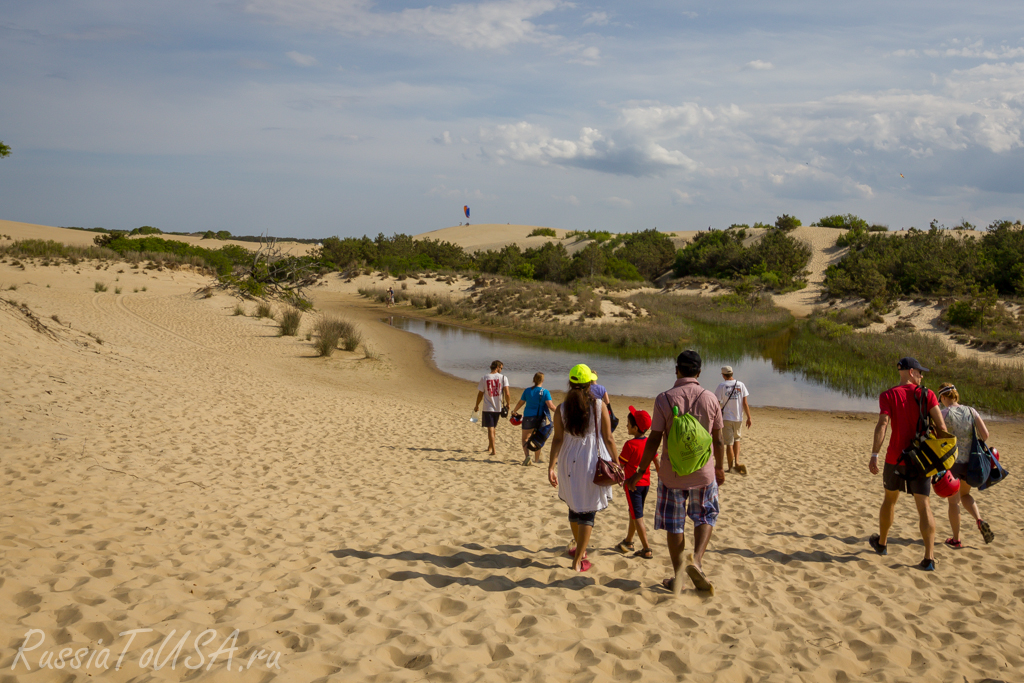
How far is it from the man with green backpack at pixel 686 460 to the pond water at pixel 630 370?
13852mm

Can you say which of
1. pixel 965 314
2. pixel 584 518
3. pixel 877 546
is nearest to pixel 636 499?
pixel 584 518

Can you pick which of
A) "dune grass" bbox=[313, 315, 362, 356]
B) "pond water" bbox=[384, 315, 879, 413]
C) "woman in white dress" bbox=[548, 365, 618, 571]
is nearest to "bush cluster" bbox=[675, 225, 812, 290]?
"pond water" bbox=[384, 315, 879, 413]

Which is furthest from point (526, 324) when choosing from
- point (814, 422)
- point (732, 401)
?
point (732, 401)

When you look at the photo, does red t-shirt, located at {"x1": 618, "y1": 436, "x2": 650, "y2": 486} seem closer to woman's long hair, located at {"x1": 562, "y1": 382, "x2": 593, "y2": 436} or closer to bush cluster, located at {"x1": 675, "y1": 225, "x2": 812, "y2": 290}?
woman's long hair, located at {"x1": 562, "y1": 382, "x2": 593, "y2": 436}

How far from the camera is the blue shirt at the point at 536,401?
8.64 meters

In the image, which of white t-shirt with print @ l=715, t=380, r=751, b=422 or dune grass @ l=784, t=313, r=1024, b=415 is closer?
white t-shirt with print @ l=715, t=380, r=751, b=422

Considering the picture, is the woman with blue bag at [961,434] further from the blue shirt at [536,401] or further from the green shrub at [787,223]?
the green shrub at [787,223]

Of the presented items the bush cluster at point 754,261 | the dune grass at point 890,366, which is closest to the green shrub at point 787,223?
the bush cluster at point 754,261

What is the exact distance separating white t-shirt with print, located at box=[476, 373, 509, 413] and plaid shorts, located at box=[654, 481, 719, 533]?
5010mm

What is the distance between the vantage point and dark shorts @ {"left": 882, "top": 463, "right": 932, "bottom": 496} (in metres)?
5.16

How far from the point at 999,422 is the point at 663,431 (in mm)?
15081

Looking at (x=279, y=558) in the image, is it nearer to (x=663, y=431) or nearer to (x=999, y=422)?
(x=663, y=431)

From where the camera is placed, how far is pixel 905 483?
5.29 metres

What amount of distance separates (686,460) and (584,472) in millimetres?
781
